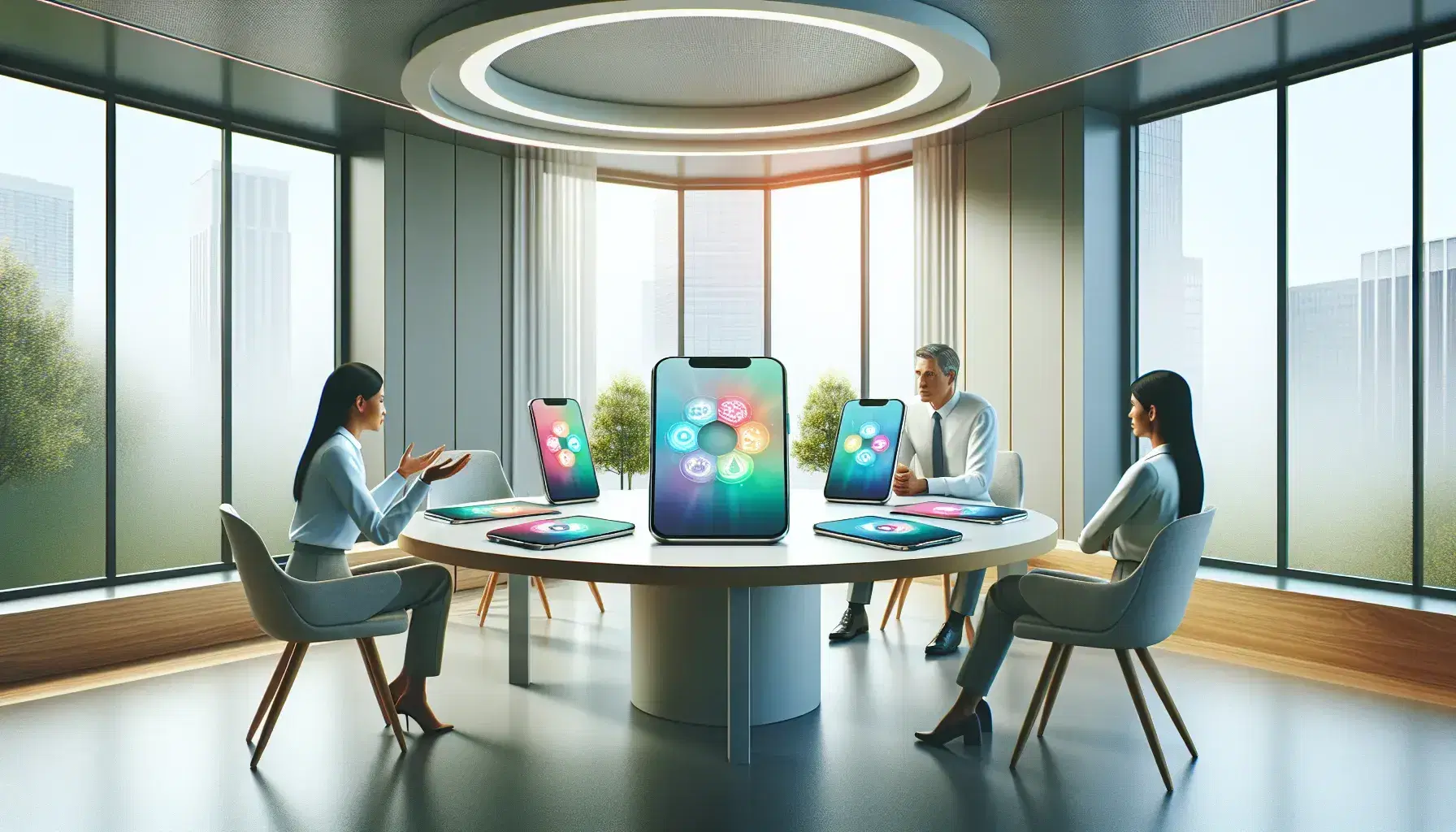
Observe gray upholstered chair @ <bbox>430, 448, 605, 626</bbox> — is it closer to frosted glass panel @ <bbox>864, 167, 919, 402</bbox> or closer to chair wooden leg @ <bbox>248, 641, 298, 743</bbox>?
chair wooden leg @ <bbox>248, 641, 298, 743</bbox>

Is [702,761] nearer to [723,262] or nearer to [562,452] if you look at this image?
[562,452]

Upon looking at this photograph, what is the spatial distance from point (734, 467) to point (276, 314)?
4.47 meters

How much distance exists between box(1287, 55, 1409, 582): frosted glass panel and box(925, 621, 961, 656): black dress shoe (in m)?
2.26

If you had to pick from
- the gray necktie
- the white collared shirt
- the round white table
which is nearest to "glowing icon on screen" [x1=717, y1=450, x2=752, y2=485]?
the round white table

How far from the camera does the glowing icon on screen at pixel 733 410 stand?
118 inches

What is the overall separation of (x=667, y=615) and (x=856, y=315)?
4.38 meters

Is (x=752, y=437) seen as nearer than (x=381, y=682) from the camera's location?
Yes

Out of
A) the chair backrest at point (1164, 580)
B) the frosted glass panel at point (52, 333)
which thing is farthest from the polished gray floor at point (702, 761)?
the frosted glass panel at point (52, 333)

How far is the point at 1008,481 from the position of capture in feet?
15.1

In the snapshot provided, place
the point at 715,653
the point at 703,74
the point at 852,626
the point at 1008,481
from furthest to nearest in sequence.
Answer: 1. the point at 852,626
2. the point at 1008,481
3. the point at 703,74
4. the point at 715,653

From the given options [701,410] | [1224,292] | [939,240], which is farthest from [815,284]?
[701,410]

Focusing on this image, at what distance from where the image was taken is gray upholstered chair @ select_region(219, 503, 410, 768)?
2973 mm

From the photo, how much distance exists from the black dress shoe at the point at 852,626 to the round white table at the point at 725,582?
95 centimetres

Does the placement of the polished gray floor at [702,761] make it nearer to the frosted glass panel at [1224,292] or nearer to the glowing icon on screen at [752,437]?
the glowing icon on screen at [752,437]
